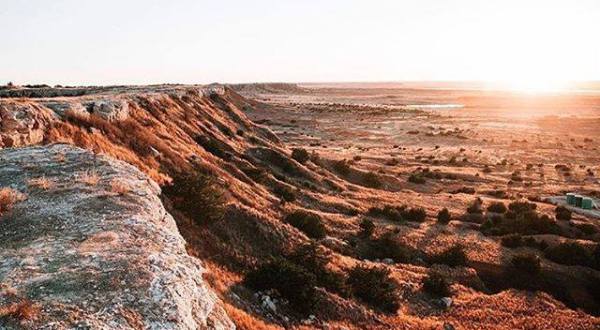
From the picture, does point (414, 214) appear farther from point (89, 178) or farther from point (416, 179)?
point (89, 178)

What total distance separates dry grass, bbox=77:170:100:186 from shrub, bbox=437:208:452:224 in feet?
81.5

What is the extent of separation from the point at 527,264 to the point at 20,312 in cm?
2530

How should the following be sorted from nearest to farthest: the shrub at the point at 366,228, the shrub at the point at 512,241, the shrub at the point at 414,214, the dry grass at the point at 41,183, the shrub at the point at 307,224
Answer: the dry grass at the point at 41,183 < the shrub at the point at 307,224 < the shrub at the point at 366,228 < the shrub at the point at 512,241 < the shrub at the point at 414,214

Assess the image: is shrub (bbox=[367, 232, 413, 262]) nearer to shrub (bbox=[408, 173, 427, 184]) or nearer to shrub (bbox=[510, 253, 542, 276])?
shrub (bbox=[510, 253, 542, 276])

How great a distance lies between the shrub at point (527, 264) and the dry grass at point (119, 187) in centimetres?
2139

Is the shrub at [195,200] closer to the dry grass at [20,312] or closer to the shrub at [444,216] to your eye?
the dry grass at [20,312]

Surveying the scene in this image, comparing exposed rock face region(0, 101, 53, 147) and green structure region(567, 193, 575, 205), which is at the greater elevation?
exposed rock face region(0, 101, 53, 147)

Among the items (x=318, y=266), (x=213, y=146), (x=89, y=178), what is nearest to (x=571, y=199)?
(x=213, y=146)

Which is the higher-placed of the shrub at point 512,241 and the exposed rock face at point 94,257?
the exposed rock face at point 94,257

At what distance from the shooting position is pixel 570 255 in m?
28.1

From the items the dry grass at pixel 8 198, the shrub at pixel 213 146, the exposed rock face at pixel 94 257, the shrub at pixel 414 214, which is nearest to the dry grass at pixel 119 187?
the exposed rock face at pixel 94 257

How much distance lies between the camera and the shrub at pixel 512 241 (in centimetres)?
2992

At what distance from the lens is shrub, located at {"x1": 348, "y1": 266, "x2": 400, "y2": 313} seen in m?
18.8

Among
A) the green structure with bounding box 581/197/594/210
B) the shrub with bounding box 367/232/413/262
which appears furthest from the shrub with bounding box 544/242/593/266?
the green structure with bounding box 581/197/594/210
